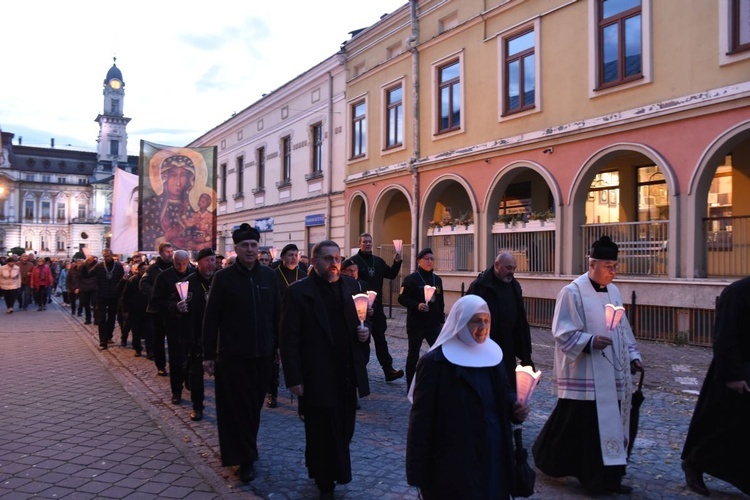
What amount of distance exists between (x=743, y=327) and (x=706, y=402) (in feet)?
2.22

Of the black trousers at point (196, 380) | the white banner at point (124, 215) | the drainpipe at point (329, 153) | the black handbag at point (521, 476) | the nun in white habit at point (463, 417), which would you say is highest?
the drainpipe at point (329, 153)

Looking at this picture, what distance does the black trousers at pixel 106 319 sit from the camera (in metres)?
13.1

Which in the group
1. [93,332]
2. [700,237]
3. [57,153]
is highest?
[57,153]

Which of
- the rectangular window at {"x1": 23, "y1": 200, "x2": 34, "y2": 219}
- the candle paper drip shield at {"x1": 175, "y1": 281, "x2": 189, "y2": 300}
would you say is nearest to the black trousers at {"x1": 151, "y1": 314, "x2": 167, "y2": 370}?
the candle paper drip shield at {"x1": 175, "y1": 281, "x2": 189, "y2": 300}

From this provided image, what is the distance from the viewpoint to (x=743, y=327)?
15.6 feet

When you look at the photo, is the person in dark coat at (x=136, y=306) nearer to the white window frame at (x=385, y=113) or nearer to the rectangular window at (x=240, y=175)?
the white window frame at (x=385, y=113)

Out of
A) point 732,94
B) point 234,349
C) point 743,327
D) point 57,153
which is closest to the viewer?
point 743,327

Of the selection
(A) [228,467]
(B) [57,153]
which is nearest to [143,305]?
(A) [228,467]

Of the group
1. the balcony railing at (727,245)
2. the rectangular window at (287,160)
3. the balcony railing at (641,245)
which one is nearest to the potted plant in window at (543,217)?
the balcony railing at (641,245)

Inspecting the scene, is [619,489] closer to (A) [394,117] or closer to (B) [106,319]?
(B) [106,319]

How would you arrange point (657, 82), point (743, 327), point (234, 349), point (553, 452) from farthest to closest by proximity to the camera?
point (657, 82)
point (234, 349)
point (553, 452)
point (743, 327)

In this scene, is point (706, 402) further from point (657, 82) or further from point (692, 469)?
point (657, 82)

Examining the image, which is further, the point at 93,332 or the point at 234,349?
the point at 93,332

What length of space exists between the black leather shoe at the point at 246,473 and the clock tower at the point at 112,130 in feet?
350
